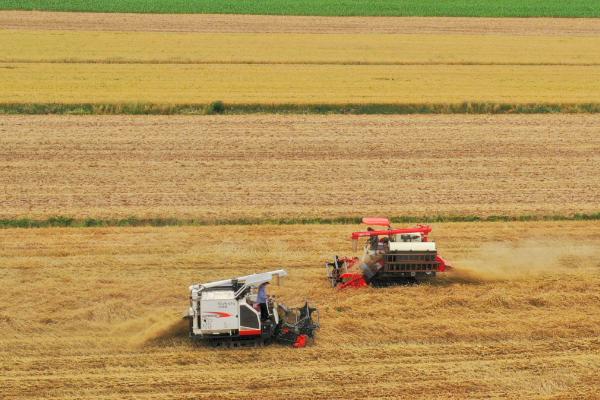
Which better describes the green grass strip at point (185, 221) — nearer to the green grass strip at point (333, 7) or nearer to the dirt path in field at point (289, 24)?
→ the dirt path in field at point (289, 24)

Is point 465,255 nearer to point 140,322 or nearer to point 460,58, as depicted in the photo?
point 140,322

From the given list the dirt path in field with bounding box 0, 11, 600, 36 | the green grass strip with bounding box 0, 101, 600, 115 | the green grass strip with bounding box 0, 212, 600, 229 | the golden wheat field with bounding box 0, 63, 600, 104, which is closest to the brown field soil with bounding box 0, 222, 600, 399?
the green grass strip with bounding box 0, 212, 600, 229

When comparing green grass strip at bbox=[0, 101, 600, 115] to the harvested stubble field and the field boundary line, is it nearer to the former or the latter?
the harvested stubble field

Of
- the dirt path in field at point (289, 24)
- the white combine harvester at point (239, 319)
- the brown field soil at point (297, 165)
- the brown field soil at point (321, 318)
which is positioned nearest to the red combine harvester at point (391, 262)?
the brown field soil at point (321, 318)

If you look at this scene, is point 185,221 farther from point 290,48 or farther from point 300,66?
point 290,48

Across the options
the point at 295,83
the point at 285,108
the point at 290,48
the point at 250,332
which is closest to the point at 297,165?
the point at 285,108

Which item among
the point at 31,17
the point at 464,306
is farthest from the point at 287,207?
the point at 31,17
